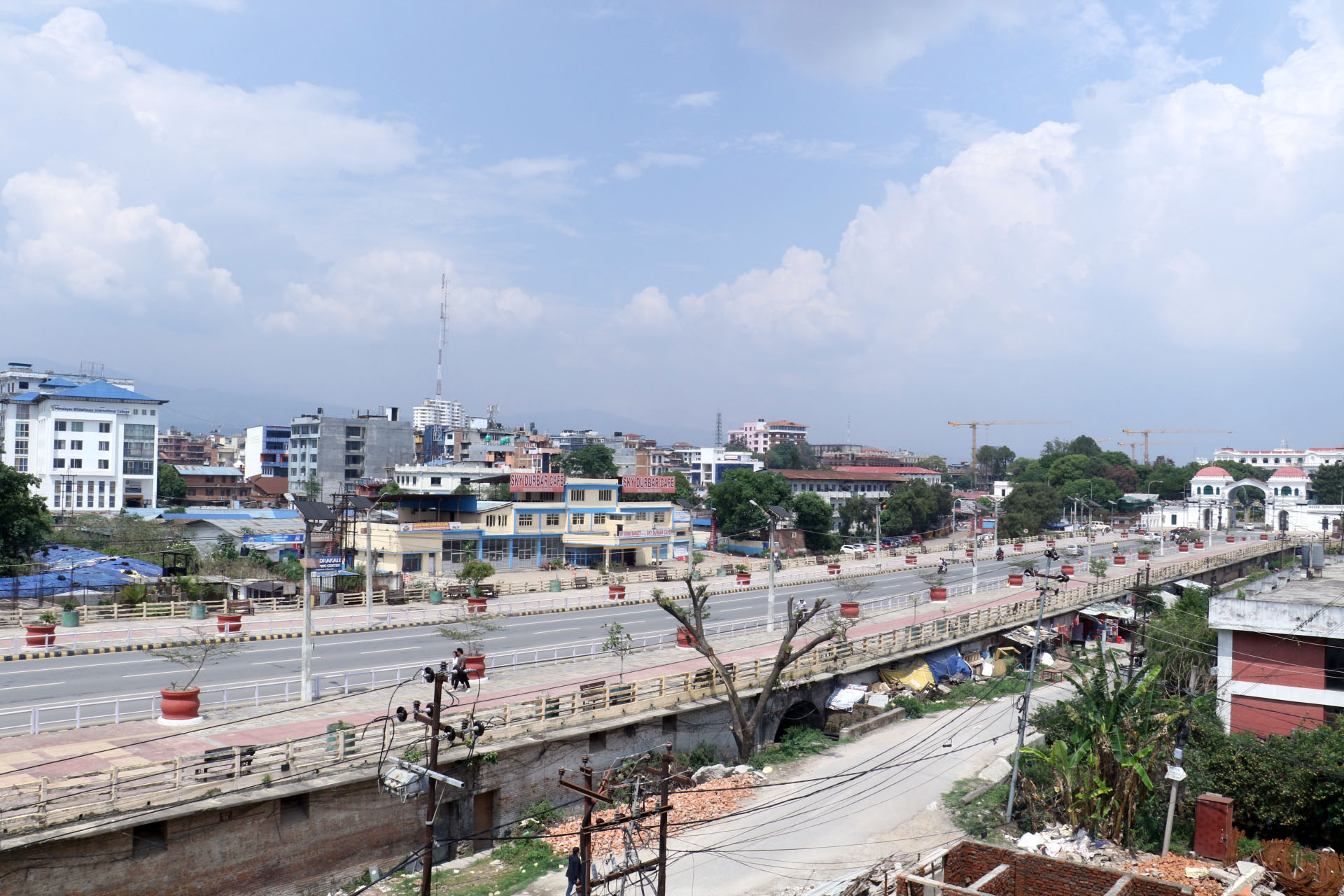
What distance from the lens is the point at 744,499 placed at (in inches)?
3580

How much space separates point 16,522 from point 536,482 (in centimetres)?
2891

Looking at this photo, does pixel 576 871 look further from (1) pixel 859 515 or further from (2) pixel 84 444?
(2) pixel 84 444

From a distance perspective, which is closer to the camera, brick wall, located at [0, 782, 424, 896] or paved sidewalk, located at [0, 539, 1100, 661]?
brick wall, located at [0, 782, 424, 896]

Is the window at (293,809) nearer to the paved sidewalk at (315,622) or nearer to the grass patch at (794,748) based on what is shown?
the grass patch at (794,748)

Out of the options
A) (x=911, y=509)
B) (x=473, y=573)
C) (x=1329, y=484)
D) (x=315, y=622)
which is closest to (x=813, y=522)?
(x=911, y=509)

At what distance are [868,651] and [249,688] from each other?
68.5 feet

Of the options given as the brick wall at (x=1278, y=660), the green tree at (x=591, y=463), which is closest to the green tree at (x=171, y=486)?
the green tree at (x=591, y=463)

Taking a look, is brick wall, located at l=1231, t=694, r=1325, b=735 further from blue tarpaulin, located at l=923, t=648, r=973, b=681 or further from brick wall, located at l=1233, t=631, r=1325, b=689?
blue tarpaulin, located at l=923, t=648, r=973, b=681

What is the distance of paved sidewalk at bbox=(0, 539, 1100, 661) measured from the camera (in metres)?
29.6

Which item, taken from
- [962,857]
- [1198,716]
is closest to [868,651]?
[1198,716]

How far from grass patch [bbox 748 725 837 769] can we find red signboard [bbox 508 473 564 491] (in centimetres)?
3567

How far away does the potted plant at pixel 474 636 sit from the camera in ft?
82.9

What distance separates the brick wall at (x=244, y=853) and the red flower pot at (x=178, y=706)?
4611 mm

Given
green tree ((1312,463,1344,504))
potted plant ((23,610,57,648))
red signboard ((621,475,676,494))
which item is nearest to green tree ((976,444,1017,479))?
green tree ((1312,463,1344,504))
